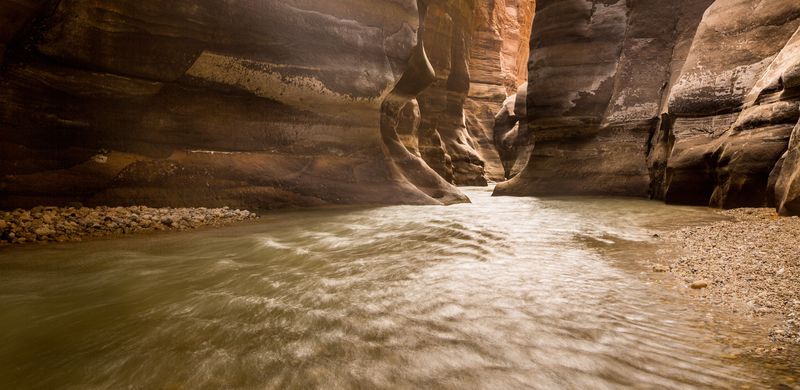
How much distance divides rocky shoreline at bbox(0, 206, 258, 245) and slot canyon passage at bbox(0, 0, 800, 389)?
0.03m

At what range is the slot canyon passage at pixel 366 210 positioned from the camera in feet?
4.68

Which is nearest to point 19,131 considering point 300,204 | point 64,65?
point 64,65

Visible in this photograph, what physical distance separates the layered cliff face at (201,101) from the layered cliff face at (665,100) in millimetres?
4544

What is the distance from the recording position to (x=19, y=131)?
4.67m

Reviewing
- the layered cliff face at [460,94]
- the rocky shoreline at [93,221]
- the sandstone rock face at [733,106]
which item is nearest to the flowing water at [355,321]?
the rocky shoreline at [93,221]

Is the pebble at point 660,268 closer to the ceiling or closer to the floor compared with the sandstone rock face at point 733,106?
closer to the floor

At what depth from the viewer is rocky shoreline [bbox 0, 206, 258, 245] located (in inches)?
144

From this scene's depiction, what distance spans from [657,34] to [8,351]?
12.1 metres

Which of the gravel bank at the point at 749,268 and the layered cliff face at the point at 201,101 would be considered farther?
the layered cliff face at the point at 201,101

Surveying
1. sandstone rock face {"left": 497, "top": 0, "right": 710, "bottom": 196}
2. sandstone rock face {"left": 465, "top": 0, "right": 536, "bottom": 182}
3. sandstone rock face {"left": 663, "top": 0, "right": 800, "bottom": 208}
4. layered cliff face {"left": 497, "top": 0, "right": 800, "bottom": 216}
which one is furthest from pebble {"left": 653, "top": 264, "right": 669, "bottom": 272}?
sandstone rock face {"left": 465, "top": 0, "right": 536, "bottom": 182}

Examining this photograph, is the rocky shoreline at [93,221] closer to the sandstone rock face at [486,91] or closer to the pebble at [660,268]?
the pebble at [660,268]

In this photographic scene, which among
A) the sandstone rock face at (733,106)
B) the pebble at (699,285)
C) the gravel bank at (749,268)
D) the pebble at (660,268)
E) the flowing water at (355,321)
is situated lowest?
the flowing water at (355,321)

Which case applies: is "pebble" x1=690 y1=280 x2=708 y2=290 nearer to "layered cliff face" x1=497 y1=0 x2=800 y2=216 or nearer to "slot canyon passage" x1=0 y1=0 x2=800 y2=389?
"slot canyon passage" x1=0 y1=0 x2=800 y2=389

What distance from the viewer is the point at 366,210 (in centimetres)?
636
